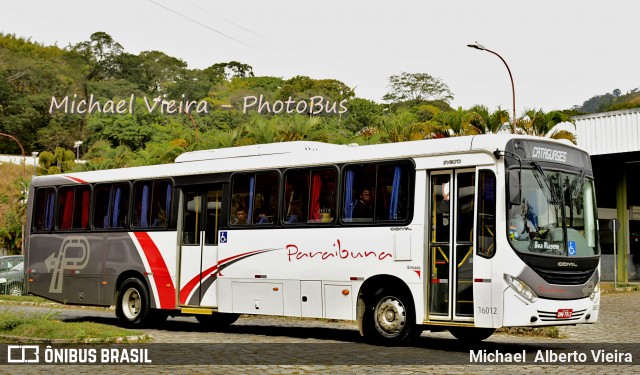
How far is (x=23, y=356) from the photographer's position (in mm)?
13945

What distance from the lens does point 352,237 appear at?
54.5 feet

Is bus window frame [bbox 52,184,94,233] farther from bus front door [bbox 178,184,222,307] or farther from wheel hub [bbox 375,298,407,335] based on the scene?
wheel hub [bbox 375,298,407,335]

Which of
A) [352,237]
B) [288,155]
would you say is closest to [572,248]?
→ [352,237]

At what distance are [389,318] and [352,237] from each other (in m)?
1.59

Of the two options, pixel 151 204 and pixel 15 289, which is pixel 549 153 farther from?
pixel 15 289

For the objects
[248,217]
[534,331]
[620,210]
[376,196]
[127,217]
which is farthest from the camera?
[620,210]

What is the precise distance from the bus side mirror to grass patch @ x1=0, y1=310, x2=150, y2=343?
21.1 feet

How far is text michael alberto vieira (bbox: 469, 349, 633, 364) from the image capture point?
45.0 ft

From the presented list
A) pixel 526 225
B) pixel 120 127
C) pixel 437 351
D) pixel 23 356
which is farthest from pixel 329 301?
pixel 120 127

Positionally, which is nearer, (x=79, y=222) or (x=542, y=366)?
(x=542, y=366)

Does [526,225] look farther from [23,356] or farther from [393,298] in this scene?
[23,356]

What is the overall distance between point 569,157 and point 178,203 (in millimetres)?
8239

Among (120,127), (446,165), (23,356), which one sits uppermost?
(120,127)

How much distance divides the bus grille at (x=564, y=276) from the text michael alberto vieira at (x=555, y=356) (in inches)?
43.5
